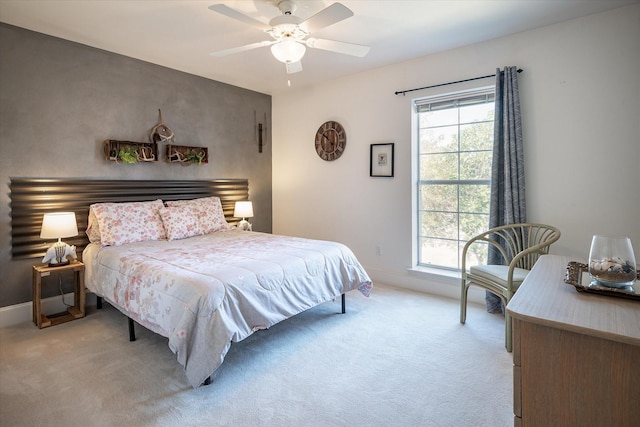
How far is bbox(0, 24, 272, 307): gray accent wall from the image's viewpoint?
3062mm

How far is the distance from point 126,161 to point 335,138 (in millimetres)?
2525

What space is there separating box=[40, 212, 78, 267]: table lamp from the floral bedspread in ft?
0.63

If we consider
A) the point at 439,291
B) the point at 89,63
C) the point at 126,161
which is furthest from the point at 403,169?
the point at 89,63

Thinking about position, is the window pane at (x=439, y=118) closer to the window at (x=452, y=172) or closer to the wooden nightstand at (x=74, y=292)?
the window at (x=452, y=172)

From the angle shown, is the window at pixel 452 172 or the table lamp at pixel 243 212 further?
the table lamp at pixel 243 212

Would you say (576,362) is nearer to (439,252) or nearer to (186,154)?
(439,252)

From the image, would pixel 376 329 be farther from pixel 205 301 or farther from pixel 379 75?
pixel 379 75

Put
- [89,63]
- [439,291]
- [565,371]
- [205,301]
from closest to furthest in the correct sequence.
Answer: [565,371], [205,301], [89,63], [439,291]

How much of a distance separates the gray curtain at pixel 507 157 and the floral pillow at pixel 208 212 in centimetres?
308

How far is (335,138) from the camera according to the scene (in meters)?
4.59

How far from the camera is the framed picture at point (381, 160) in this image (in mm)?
4125

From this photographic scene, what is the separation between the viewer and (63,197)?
10.9 ft

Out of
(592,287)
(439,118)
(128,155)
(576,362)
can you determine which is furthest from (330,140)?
(576,362)

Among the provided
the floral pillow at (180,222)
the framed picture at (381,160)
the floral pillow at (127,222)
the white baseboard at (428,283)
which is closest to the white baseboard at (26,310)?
the floral pillow at (127,222)
